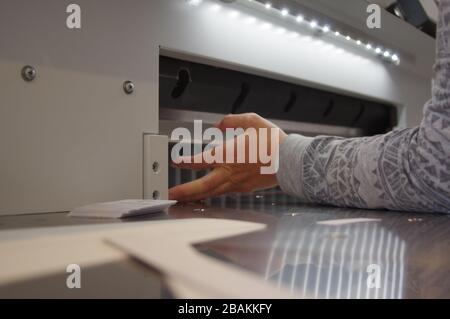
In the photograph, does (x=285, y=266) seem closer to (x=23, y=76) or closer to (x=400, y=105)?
(x=23, y=76)

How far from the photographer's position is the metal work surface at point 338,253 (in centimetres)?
27

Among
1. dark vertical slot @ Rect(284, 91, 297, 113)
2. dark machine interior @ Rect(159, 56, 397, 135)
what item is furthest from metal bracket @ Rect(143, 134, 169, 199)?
dark vertical slot @ Rect(284, 91, 297, 113)

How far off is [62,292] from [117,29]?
664mm

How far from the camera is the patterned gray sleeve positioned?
0.65m

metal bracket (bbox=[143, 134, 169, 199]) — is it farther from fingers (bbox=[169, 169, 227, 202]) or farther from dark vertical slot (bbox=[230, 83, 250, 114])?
dark vertical slot (bbox=[230, 83, 250, 114])

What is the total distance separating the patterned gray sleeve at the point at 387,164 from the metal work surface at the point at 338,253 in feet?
0.17

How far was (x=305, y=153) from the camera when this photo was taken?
0.85m

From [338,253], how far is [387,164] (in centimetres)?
39

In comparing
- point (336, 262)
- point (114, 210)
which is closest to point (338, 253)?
point (336, 262)

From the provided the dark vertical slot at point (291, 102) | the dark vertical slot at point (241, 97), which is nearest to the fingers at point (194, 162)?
the dark vertical slot at point (241, 97)

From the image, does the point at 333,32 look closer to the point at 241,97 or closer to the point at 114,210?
the point at 241,97

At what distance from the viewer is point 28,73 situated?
26.7 inches

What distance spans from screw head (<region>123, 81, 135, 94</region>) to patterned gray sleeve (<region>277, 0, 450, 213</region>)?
35 centimetres

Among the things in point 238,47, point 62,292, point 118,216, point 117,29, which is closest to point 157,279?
point 62,292
